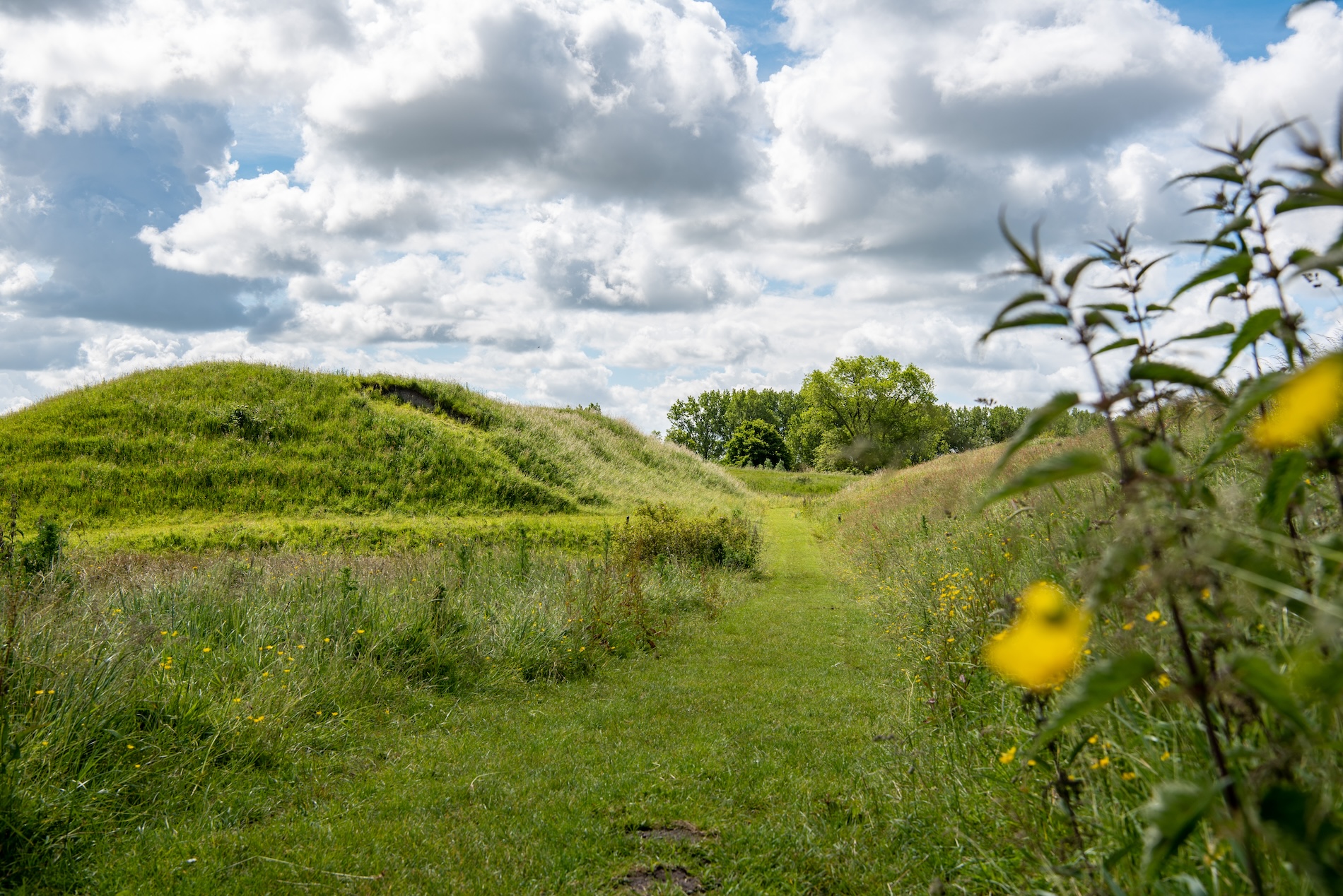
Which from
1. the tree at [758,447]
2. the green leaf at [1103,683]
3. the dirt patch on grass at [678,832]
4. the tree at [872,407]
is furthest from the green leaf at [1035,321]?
the tree at [758,447]

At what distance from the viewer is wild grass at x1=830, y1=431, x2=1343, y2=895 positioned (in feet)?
7.33

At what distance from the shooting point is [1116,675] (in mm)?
1354

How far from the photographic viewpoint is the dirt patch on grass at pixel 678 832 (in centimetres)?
495

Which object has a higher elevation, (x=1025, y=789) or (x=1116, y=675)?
(x=1116, y=675)

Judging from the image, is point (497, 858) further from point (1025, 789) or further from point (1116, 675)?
point (1116, 675)

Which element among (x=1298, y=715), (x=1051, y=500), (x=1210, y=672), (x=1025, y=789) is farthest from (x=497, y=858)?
(x=1051, y=500)

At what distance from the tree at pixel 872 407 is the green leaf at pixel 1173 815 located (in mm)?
46270

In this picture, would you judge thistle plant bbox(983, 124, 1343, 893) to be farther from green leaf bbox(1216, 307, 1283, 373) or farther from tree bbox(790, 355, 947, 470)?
tree bbox(790, 355, 947, 470)

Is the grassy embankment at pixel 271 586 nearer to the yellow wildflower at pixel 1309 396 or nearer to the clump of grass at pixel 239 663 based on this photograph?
the clump of grass at pixel 239 663

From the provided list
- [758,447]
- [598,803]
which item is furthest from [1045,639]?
[758,447]

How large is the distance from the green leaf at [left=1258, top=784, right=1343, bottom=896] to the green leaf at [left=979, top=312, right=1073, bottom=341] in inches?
37.6

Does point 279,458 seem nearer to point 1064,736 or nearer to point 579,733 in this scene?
point 579,733

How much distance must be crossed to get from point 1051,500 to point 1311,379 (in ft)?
22.5

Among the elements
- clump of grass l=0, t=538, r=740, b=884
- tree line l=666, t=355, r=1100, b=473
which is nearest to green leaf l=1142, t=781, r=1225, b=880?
clump of grass l=0, t=538, r=740, b=884
